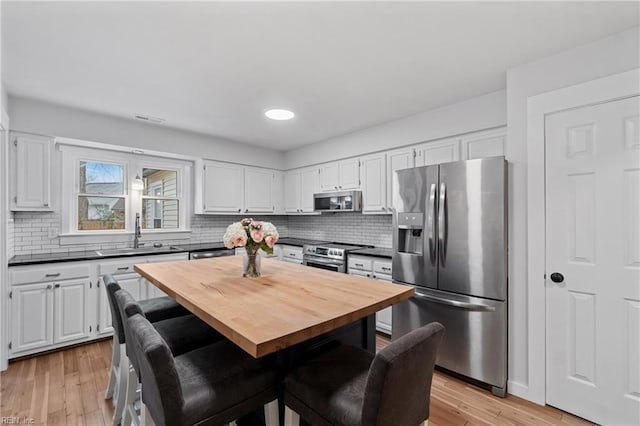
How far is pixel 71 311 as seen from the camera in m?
2.99

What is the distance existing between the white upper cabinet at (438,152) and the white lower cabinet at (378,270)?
1.20 meters

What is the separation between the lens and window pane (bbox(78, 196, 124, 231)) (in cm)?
366

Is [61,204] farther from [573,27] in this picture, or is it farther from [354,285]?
[573,27]

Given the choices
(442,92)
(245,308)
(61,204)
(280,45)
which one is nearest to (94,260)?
(61,204)

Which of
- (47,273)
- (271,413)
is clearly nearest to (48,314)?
(47,273)

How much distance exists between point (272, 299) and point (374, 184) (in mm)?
2645

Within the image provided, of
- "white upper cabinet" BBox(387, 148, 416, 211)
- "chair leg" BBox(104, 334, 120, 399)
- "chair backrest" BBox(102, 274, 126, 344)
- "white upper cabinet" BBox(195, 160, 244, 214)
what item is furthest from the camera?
"white upper cabinet" BBox(195, 160, 244, 214)

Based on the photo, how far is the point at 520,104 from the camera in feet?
7.70

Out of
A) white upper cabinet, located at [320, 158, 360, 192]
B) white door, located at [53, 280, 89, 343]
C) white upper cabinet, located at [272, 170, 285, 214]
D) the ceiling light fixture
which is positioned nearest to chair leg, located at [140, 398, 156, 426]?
white door, located at [53, 280, 89, 343]

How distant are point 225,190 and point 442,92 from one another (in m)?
3.23

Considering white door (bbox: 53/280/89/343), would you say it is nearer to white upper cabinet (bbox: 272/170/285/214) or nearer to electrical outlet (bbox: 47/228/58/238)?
electrical outlet (bbox: 47/228/58/238)

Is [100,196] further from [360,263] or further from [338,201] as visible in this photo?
[360,263]

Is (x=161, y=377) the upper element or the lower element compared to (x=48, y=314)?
upper

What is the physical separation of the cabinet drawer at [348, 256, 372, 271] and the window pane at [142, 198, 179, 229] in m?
2.66
